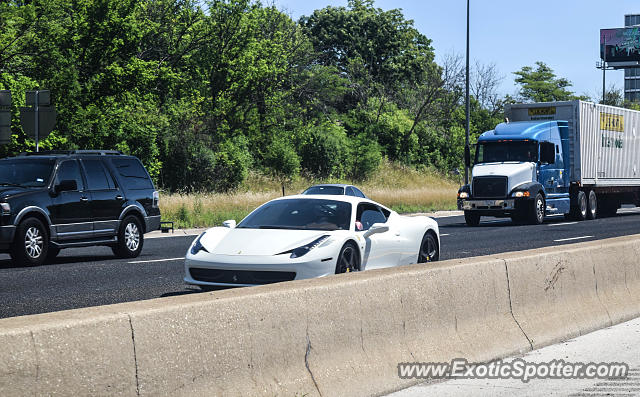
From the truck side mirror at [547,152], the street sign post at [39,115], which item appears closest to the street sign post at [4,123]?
the street sign post at [39,115]

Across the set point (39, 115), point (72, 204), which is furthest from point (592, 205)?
point (72, 204)

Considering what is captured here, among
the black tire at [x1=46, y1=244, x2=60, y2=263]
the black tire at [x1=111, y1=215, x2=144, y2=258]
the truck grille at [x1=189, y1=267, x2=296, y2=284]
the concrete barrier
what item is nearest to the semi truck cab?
the black tire at [x1=111, y1=215, x2=144, y2=258]

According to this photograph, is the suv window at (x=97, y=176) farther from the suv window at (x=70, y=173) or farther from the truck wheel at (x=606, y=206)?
the truck wheel at (x=606, y=206)

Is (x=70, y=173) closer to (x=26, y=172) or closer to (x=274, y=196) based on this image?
(x=26, y=172)

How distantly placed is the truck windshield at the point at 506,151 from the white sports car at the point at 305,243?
54.3 ft

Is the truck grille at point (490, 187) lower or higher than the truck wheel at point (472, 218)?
higher

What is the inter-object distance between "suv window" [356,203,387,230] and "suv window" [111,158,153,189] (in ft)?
21.7

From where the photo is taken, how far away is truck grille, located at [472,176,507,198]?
2905 cm

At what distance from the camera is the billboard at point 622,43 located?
443 ft

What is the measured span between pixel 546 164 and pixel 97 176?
16976 millimetres

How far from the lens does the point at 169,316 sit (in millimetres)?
4980

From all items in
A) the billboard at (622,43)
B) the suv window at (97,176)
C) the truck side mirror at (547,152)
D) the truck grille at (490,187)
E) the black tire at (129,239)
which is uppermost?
the billboard at (622,43)

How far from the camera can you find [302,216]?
12.2 meters

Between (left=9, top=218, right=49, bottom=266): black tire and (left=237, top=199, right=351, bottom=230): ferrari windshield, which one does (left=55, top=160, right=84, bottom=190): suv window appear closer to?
(left=9, top=218, right=49, bottom=266): black tire
